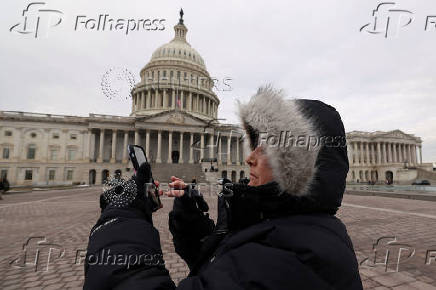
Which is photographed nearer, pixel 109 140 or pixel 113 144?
pixel 113 144

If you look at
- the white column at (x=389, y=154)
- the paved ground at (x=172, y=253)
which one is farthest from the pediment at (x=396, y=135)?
the paved ground at (x=172, y=253)

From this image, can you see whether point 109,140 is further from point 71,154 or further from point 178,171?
point 178,171

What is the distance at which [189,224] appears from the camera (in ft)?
5.66

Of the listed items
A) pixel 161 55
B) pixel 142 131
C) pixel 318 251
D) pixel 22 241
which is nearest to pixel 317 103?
pixel 318 251

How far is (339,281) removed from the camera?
1001 millimetres

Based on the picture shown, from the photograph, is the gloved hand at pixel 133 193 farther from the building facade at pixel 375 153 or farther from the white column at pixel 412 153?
the white column at pixel 412 153

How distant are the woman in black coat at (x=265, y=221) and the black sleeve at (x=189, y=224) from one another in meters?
0.01

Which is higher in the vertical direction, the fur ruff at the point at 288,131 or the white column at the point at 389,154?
the white column at the point at 389,154

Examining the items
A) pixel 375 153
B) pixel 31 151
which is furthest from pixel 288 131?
pixel 375 153

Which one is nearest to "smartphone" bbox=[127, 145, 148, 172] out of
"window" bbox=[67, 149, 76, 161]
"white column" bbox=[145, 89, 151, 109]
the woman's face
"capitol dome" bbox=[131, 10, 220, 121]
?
the woman's face

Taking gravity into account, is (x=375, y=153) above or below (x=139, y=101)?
below

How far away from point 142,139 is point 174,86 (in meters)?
16.5

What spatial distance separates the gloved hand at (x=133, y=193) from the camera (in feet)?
4.56

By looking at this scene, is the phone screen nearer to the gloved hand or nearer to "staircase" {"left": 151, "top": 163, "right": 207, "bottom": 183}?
the gloved hand
